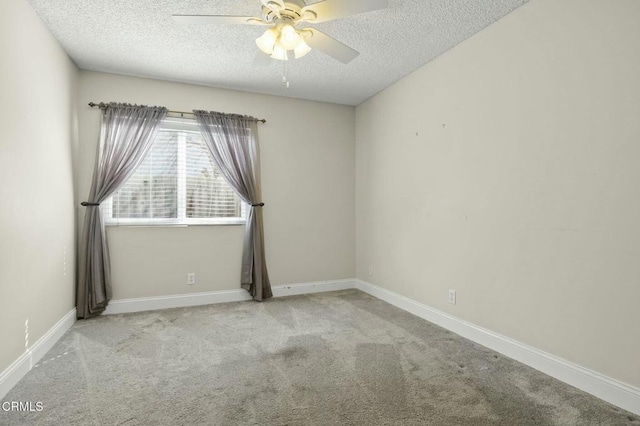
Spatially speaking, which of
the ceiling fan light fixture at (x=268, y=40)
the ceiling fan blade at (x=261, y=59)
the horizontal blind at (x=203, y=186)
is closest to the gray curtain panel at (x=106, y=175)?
the horizontal blind at (x=203, y=186)

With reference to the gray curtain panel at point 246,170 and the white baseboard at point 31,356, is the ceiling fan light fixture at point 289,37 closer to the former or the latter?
the gray curtain panel at point 246,170

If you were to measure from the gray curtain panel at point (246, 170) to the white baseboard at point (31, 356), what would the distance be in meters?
1.69

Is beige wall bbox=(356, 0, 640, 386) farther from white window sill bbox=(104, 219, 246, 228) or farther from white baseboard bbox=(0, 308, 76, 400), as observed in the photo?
white baseboard bbox=(0, 308, 76, 400)

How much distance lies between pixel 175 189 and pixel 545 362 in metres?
3.69

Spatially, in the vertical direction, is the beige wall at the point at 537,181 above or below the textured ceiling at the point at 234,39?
below

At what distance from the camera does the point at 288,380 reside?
2047 mm

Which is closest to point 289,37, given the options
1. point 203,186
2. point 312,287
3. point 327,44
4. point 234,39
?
point 327,44

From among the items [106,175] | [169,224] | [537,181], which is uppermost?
[106,175]

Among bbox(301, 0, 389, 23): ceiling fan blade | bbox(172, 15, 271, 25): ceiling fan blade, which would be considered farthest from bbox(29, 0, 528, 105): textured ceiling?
bbox(301, 0, 389, 23): ceiling fan blade

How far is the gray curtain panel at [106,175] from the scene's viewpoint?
127 inches

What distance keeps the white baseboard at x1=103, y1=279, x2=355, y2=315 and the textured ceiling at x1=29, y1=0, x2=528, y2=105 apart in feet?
7.88

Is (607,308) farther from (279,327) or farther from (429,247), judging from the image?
(279,327)

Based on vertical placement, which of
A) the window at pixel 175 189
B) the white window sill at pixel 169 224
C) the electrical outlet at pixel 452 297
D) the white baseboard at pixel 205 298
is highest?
the window at pixel 175 189

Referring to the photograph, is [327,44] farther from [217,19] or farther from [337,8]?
[217,19]
